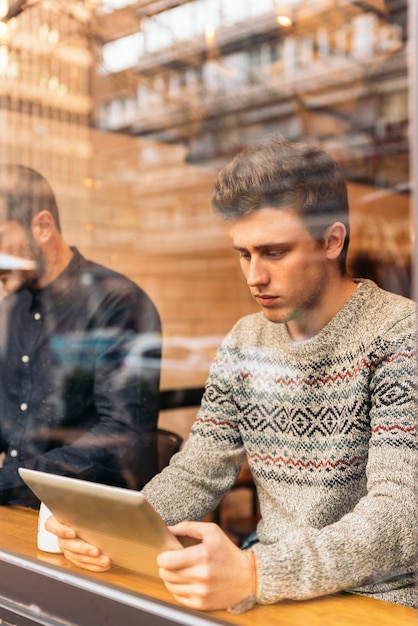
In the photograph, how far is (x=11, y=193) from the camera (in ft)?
7.39

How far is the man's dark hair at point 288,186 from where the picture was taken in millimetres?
1371

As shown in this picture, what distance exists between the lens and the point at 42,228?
7.21 feet

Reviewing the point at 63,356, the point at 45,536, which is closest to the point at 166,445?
the point at 63,356

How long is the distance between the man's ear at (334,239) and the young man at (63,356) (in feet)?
2.27

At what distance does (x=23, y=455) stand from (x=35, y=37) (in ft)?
5.95

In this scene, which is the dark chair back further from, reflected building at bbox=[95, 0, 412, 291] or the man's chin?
reflected building at bbox=[95, 0, 412, 291]

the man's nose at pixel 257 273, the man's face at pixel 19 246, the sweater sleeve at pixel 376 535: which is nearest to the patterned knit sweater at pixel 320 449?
the sweater sleeve at pixel 376 535

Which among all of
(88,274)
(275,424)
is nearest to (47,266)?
(88,274)

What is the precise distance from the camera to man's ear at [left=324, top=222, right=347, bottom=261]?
1413 mm

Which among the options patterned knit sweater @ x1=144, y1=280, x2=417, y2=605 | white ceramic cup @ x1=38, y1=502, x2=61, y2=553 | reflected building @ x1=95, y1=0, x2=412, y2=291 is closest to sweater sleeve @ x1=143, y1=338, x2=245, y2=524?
patterned knit sweater @ x1=144, y1=280, x2=417, y2=605

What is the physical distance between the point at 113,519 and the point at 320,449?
1.36 feet

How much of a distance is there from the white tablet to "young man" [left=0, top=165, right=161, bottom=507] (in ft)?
1.73

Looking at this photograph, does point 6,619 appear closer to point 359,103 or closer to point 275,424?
point 275,424

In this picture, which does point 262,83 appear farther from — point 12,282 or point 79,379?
point 79,379
